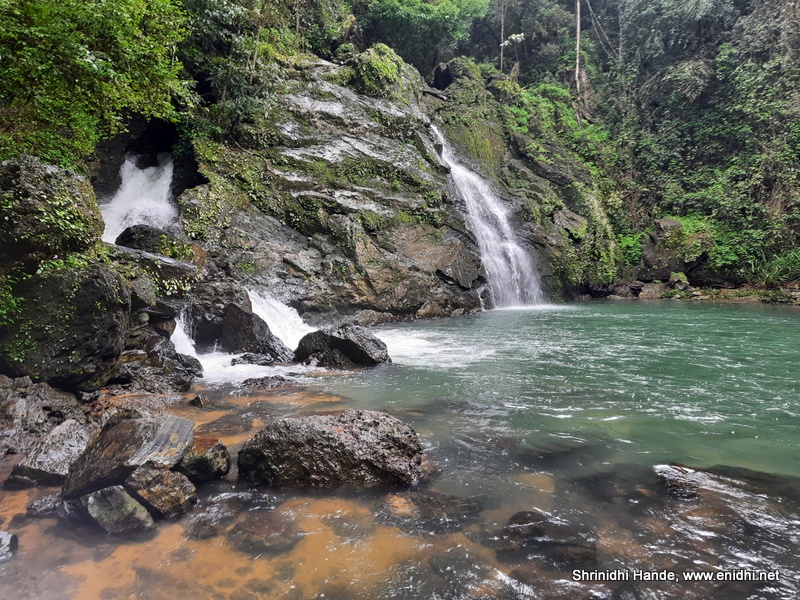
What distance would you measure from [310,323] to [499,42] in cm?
3014

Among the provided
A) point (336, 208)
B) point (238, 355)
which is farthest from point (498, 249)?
point (238, 355)

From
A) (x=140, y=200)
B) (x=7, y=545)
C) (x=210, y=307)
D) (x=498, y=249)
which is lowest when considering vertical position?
(x=7, y=545)

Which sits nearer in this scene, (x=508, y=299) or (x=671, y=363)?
(x=671, y=363)

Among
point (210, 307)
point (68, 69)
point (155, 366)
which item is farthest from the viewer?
point (210, 307)

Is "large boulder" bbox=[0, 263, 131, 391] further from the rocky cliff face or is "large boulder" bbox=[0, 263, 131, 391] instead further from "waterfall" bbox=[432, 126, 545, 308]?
"waterfall" bbox=[432, 126, 545, 308]

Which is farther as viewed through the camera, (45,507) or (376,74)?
(376,74)

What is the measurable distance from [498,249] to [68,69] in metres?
16.9

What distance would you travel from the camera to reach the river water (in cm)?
281

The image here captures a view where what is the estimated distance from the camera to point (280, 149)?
53.0 feet

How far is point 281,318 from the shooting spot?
12523 mm

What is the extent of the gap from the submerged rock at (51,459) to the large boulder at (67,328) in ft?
6.04

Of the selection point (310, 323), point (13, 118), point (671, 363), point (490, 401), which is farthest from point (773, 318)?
point (13, 118)

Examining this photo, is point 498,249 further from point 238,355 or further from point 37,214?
→ point 37,214

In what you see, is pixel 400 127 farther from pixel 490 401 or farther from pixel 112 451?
pixel 112 451
